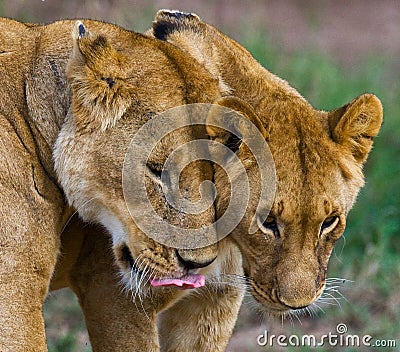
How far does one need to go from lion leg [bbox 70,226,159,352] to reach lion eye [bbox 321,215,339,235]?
2.31 feet

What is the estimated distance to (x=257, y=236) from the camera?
3213 millimetres

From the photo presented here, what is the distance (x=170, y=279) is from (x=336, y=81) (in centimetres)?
428

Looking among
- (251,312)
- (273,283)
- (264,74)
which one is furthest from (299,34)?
(273,283)

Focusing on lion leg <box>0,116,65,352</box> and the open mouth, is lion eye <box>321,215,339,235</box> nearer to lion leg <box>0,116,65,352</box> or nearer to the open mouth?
the open mouth

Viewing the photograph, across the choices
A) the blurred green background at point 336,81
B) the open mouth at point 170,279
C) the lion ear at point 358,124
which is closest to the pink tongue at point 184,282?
the open mouth at point 170,279

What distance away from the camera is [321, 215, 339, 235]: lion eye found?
3.26 m

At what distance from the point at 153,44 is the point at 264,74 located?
1.61 feet

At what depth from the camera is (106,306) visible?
359 cm

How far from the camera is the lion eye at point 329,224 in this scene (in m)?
3.26

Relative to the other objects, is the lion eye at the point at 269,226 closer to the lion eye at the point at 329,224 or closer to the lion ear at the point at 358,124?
the lion eye at the point at 329,224

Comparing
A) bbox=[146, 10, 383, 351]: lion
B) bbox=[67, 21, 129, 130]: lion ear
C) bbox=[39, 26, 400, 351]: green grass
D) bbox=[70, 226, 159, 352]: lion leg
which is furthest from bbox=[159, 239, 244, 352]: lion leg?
bbox=[39, 26, 400, 351]: green grass

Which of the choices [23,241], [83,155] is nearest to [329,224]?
[83,155]

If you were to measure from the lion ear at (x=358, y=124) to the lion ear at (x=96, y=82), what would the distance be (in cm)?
71

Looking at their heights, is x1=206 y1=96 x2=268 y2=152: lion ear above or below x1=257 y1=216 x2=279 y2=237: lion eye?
above
